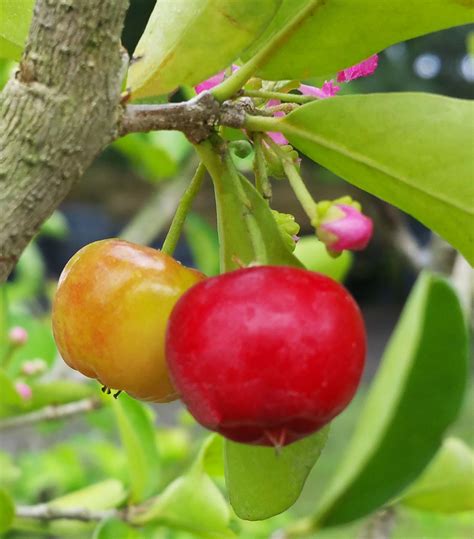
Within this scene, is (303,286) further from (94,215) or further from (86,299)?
(94,215)

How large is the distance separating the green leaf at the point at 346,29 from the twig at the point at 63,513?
2.17 ft

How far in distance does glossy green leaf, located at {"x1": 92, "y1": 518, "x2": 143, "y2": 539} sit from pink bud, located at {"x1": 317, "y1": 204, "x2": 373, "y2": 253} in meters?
0.49

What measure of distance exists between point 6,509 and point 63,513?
0.41 ft

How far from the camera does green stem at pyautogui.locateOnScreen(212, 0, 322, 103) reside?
1.67 feet

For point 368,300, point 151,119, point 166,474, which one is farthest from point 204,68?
point 368,300

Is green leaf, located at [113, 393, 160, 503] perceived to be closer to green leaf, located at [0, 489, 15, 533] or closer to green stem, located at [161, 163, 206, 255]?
green leaf, located at [0, 489, 15, 533]

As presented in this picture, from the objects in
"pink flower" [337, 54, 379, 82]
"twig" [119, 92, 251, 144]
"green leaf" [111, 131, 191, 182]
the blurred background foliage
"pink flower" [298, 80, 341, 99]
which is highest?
"pink flower" [337, 54, 379, 82]

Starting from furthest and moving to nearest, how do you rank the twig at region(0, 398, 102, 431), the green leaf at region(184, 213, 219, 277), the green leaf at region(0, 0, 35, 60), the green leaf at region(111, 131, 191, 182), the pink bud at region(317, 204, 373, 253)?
the green leaf at region(184, 213, 219, 277) < the green leaf at region(111, 131, 191, 182) < the twig at region(0, 398, 102, 431) < the green leaf at region(0, 0, 35, 60) < the pink bud at region(317, 204, 373, 253)

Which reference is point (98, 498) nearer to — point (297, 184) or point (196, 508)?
point (196, 508)

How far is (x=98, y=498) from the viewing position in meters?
1.09

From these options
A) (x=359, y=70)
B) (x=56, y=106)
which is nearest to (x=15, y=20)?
(x=56, y=106)

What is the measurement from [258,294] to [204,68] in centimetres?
16

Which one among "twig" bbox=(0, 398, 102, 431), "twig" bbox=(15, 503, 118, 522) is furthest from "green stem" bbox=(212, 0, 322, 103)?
"twig" bbox=(0, 398, 102, 431)

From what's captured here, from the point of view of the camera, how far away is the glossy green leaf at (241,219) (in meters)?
0.51
